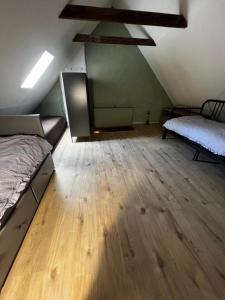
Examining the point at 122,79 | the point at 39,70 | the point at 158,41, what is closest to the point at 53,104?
the point at 39,70

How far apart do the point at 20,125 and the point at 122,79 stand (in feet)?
10.0

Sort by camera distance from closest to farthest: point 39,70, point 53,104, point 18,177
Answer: point 18,177, point 39,70, point 53,104

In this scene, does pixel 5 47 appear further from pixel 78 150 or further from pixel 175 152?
pixel 175 152

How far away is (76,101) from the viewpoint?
10.2 ft

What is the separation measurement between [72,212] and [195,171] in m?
1.76

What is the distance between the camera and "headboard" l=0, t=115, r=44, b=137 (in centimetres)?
188

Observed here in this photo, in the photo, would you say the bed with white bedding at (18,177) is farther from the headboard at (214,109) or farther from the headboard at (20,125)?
the headboard at (214,109)

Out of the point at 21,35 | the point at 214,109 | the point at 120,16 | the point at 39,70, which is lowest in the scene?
the point at 214,109

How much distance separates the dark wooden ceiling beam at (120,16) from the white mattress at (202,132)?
4.55 feet

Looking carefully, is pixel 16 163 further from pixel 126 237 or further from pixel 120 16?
pixel 120 16

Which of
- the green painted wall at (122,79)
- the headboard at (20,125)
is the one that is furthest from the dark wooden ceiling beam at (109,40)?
the headboard at (20,125)

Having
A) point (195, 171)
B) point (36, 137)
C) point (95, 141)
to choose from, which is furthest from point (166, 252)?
point (95, 141)

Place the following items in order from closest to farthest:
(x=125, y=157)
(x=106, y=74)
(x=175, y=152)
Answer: (x=125, y=157)
(x=175, y=152)
(x=106, y=74)

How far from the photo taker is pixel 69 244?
1.24 metres
